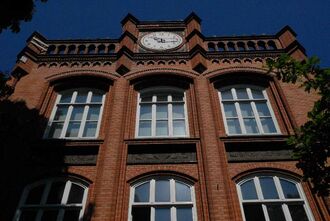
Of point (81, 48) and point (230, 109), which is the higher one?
point (81, 48)

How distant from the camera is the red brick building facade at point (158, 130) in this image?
8.51m

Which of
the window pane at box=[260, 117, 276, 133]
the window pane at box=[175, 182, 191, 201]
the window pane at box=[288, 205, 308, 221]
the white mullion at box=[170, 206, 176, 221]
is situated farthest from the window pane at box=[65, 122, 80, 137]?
the window pane at box=[288, 205, 308, 221]

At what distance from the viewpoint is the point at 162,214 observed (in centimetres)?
836

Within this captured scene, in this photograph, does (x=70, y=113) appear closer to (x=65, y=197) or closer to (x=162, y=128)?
(x=162, y=128)

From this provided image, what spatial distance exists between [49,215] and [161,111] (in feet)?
16.9

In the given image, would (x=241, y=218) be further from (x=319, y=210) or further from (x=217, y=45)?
(x=217, y=45)

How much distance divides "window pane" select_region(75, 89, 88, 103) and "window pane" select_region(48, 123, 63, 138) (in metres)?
1.48

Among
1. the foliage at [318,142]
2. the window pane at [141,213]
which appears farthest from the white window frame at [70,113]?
the foliage at [318,142]

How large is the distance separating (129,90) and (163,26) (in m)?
5.48

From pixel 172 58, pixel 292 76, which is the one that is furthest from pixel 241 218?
pixel 172 58

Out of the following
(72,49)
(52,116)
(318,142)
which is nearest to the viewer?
(318,142)

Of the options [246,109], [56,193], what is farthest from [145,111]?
[56,193]

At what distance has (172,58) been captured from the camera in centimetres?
1385

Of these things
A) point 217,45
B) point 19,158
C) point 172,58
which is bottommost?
point 19,158
